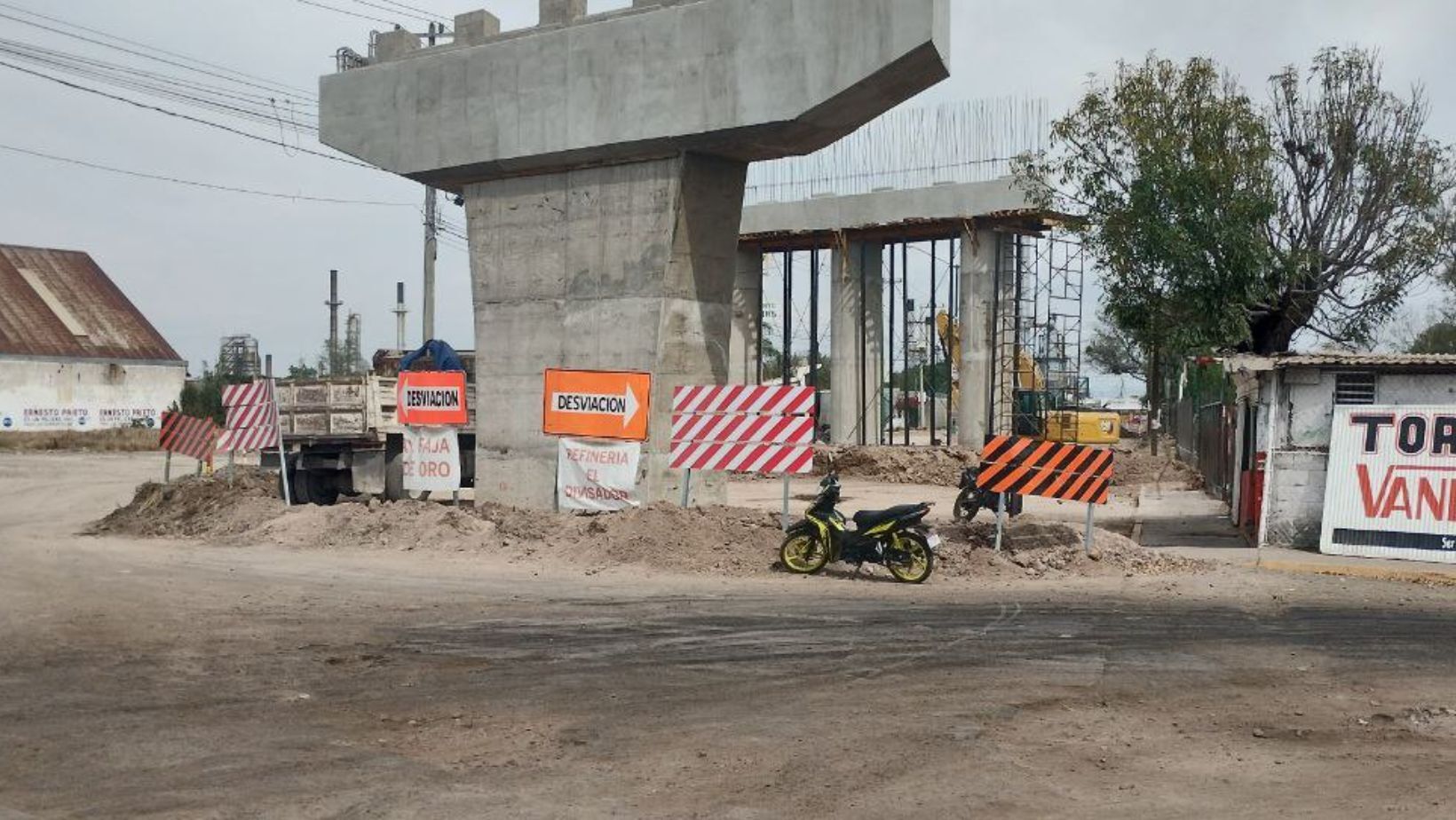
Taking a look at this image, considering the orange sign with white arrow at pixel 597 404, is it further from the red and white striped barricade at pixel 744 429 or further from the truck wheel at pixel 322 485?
the truck wheel at pixel 322 485

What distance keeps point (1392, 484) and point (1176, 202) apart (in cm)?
543

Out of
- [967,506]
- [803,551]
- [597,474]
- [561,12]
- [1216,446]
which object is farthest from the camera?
[1216,446]

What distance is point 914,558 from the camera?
13.9 metres

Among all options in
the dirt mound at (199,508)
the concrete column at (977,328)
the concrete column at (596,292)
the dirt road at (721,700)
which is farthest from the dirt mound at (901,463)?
the dirt road at (721,700)

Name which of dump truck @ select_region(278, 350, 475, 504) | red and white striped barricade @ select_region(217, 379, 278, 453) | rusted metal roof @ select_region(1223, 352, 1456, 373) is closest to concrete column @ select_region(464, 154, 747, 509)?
dump truck @ select_region(278, 350, 475, 504)

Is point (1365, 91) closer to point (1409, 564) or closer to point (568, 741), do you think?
point (1409, 564)

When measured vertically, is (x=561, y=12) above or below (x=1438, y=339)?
above

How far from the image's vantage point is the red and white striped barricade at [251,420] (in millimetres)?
21828

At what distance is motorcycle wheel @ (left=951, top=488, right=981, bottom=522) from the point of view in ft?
67.7

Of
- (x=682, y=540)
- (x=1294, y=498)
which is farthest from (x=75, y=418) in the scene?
(x=1294, y=498)

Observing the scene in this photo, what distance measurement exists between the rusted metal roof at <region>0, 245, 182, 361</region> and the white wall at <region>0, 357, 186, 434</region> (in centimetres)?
50

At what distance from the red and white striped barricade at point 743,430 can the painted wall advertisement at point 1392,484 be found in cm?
710

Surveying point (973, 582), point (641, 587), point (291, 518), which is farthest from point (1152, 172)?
point (291, 518)

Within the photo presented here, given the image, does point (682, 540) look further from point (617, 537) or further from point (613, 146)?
point (613, 146)
